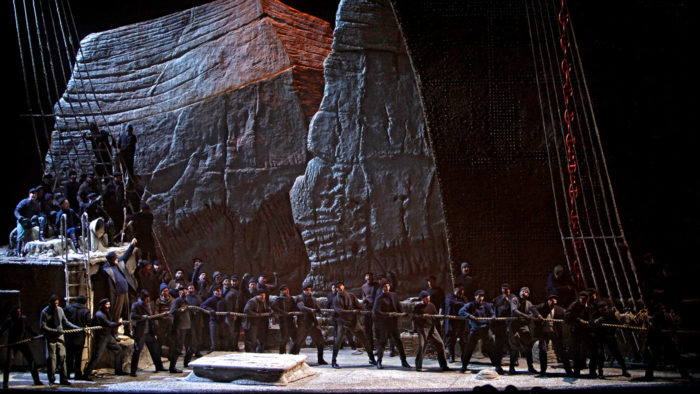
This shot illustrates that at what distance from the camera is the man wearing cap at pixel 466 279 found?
1132 centimetres

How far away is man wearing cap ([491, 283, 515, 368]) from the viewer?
10.1 metres

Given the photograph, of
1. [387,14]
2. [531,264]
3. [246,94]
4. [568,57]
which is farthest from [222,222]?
[568,57]

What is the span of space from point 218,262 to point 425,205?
4.48m

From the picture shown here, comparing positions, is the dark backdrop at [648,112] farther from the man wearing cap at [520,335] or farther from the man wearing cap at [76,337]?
the man wearing cap at [76,337]

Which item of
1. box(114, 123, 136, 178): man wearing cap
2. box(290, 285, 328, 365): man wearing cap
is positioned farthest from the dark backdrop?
box(114, 123, 136, 178): man wearing cap

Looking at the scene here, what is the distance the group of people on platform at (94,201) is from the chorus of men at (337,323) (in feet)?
4.52

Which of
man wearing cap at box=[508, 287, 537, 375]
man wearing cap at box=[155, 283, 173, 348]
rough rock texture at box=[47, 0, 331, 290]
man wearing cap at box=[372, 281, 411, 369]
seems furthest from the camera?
rough rock texture at box=[47, 0, 331, 290]

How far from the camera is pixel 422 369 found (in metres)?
10.6

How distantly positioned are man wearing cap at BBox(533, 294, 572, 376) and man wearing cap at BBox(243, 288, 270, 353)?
13.7 feet

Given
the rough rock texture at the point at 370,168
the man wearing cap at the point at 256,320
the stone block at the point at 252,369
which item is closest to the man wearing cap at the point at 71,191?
→ the man wearing cap at the point at 256,320

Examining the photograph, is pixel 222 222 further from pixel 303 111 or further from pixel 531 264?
pixel 531 264

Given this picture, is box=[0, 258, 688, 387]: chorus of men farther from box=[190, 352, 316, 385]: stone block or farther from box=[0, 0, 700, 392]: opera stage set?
box=[190, 352, 316, 385]: stone block

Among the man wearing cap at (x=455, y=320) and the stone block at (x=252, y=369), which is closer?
the stone block at (x=252, y=369)

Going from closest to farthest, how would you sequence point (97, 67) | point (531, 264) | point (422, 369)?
point (422, 369), point (531, 264), point (97, 67)
